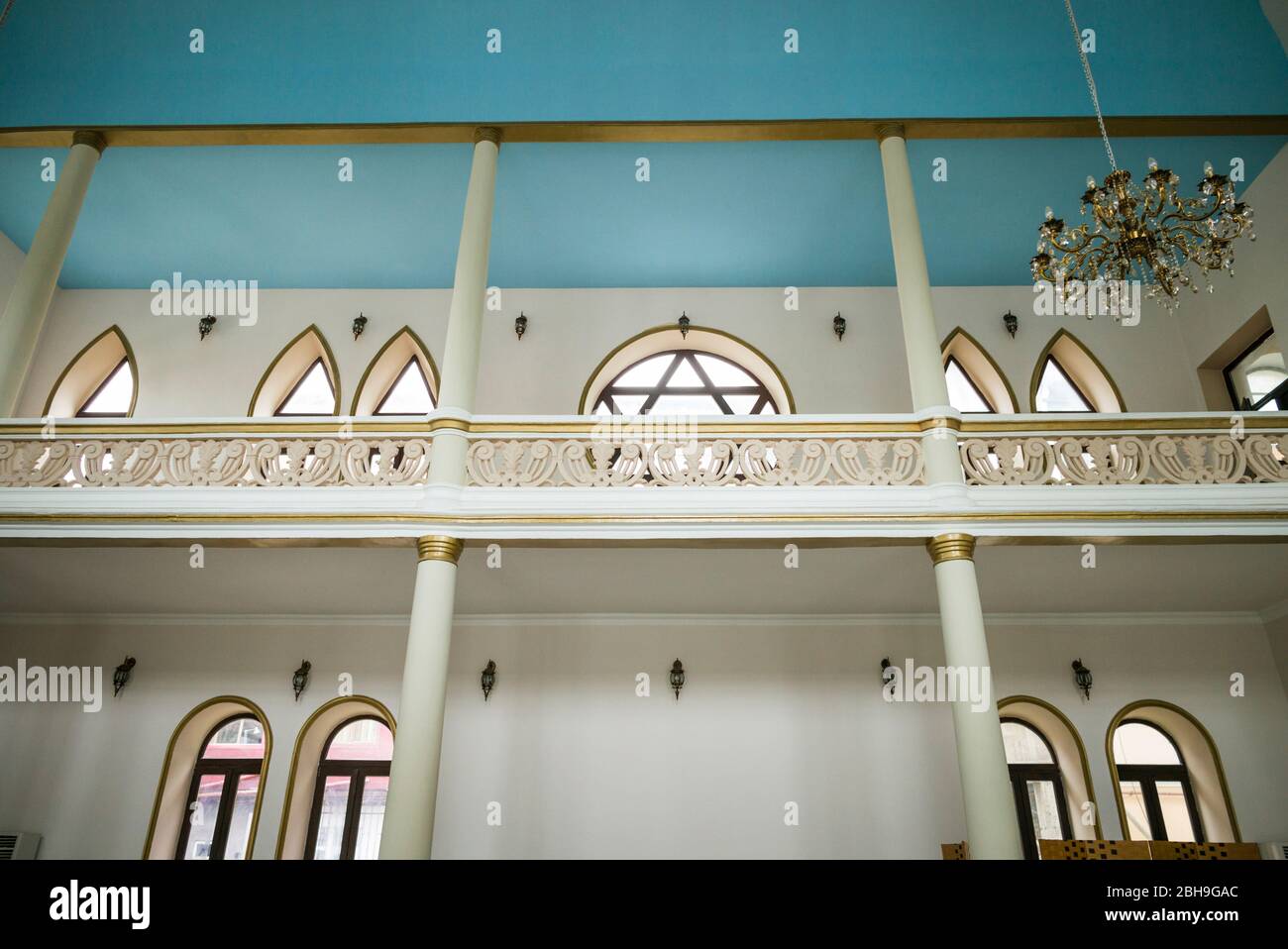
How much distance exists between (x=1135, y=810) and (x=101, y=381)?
44.1ft

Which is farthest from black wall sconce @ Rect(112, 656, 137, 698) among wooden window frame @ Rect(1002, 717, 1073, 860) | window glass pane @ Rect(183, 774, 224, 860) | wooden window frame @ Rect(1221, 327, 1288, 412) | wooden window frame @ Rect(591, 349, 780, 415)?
wooden window frame @ Rect(1221, 327, 1288, 412)

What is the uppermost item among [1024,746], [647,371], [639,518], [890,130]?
[890,130]

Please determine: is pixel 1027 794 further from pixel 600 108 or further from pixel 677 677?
pixel 600 108

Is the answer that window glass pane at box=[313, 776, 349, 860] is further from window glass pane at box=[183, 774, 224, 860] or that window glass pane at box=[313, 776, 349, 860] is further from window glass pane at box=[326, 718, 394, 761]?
window glass pane at box=[183, 774, 224, 860]

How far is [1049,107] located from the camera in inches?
305

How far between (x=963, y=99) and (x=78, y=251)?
10472 millimetres

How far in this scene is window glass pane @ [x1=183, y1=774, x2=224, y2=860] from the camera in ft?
27.8

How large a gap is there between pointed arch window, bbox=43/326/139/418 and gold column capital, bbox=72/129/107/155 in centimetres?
273

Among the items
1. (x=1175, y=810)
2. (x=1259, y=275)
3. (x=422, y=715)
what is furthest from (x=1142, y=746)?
(x=422, y=715)

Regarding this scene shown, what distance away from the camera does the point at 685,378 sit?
33.2 feet

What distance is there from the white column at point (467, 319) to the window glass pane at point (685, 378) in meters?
3.42

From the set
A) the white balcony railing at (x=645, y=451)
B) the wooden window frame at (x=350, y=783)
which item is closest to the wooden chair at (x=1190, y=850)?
the white balcony railing at (x=645, y=451)

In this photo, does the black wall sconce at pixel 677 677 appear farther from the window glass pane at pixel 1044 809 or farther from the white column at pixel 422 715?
the window glass pane at pixel 1044 809
